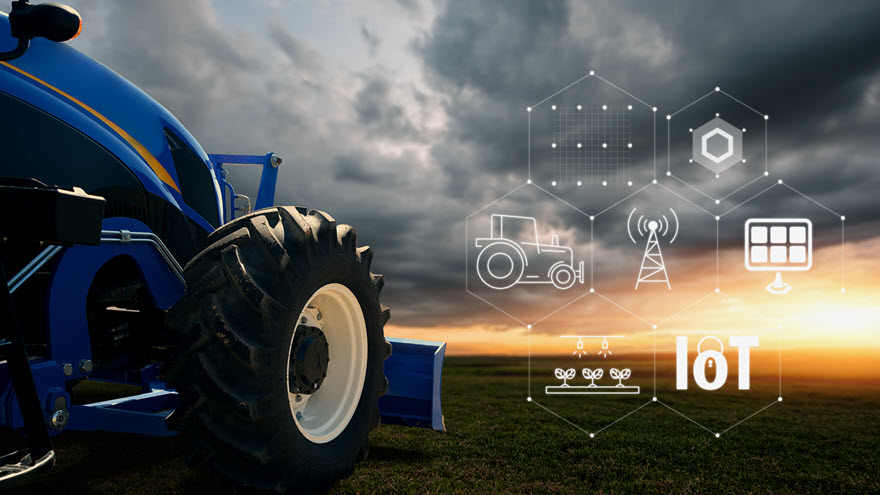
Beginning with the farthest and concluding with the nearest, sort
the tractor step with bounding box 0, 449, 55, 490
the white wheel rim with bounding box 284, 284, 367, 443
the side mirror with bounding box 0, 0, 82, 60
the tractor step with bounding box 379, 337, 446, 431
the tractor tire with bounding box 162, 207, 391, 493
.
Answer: the tractor step with bounding box 379, 337, 446, 431 → the white wheel rim with bounding box 284, 284, 367, 443 → the tractor tire with bounding box 162, 207, 391, 493 → the side mirror with bounding box 0, 0, 82, 60 → the tractor step with bounding box 0, 449, 55, 490

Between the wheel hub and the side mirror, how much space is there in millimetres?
1568

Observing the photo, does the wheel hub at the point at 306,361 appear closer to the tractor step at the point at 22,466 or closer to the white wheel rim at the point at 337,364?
the white wheel rim at the point at 337,364

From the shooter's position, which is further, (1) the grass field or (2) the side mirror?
(1) the grass field

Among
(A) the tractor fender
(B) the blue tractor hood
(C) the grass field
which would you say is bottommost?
(C) the grass field

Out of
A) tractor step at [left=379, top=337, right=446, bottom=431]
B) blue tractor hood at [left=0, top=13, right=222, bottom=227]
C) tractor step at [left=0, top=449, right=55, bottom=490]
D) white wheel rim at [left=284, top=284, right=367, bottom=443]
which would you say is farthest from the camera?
tractor step at [left=379, top=337, right=446, bottom=431]

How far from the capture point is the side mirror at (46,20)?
2020 millimetres

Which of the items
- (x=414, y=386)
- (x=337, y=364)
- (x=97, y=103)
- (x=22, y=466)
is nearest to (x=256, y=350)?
(x=22, y=466)

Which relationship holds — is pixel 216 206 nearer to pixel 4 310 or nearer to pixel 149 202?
pixel 149 202

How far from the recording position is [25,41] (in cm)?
212

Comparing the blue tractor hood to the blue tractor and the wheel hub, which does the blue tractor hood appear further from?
the wheel hub

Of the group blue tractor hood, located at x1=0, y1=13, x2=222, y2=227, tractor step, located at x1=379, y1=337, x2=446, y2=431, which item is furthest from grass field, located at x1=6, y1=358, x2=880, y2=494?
blue tractor hood, located at x1=0, y1=13, x2=222, y2=227

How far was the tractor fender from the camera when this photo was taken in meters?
2.45

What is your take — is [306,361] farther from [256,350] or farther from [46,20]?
[46,20]

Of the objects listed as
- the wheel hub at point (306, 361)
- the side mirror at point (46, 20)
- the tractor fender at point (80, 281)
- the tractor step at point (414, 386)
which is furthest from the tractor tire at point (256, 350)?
the tractor step at point (414, 386)
